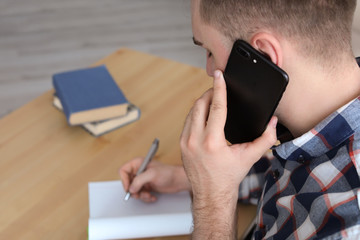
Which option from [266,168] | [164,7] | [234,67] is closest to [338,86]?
[234,67]

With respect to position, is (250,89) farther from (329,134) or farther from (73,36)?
(73,36)

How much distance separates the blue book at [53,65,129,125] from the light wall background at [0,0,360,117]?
138cm

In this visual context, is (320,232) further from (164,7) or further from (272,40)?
(164,7)

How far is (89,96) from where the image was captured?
1.26 metres

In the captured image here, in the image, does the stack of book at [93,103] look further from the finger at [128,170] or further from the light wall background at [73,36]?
the light wall background at [73,36]

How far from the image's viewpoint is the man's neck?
0.79m

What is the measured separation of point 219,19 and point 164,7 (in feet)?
9.90

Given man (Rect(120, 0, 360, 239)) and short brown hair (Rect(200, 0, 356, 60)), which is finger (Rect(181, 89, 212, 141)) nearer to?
man (Rect(120, 0, 360, 239))

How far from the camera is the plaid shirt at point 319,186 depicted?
70cm

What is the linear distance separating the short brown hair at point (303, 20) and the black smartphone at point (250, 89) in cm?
5

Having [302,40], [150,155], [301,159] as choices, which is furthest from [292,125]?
[150,155]

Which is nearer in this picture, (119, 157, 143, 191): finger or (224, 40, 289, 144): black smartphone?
(224, 40, 289, 144): black smartphone


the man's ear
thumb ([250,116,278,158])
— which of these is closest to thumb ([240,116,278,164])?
thumb ([250,116,278,158])

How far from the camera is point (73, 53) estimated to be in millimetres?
3080
